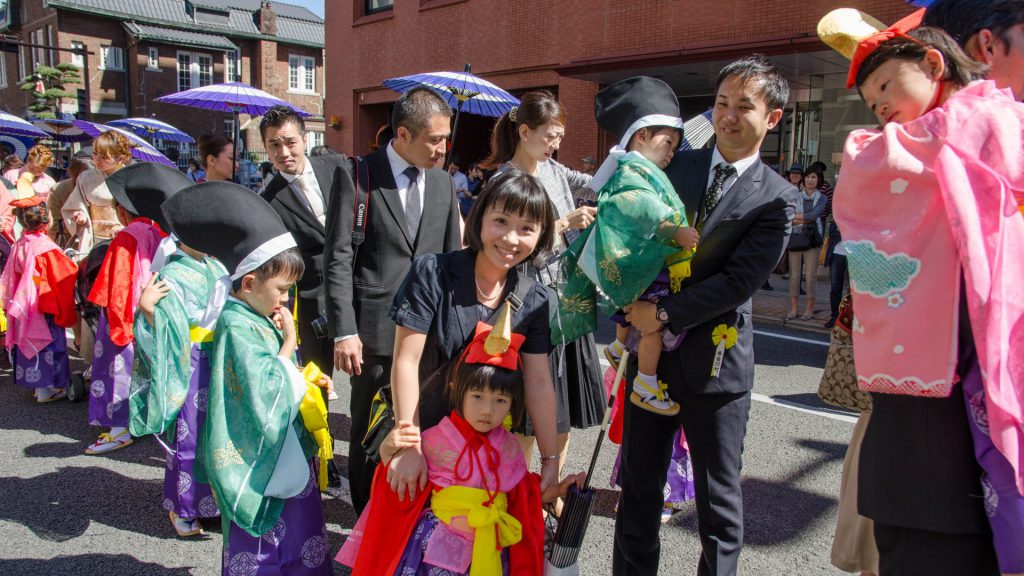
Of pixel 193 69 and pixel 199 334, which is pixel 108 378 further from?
pixel 193 69

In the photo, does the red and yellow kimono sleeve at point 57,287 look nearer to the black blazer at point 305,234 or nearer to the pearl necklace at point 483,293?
the black blazer at point 305,234

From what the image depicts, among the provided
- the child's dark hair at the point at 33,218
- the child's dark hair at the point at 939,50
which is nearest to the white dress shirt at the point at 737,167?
the child's dark hair at the point at 939,50

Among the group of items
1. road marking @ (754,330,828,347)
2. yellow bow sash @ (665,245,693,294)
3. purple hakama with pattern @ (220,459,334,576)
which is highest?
yellow bow sash @ (665,245,693,294)

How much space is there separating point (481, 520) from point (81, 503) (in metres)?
2.75

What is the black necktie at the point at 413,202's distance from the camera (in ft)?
10.8

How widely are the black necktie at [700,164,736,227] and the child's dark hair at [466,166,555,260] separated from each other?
0.54m

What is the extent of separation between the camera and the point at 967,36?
1820 mm

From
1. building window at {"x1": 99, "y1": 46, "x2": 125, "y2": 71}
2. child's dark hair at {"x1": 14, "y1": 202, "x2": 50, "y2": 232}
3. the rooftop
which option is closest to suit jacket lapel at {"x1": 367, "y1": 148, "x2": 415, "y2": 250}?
child's dark hair at {"x1": 14, "y1": 202, "x2": 50, "y2": 232}

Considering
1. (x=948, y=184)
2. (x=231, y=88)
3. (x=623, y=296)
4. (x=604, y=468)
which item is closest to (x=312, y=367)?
(x=623, y=296)

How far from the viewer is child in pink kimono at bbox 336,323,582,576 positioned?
2.10 metres

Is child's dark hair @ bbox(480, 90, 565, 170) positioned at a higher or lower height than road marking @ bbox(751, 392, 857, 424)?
higher

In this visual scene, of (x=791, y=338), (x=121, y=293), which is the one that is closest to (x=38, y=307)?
(x=121, y=293)

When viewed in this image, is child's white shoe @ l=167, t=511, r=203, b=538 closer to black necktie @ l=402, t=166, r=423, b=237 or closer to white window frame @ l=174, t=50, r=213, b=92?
black necktie @ l=402, t=166, r=423, b=237

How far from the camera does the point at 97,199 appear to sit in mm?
5574
